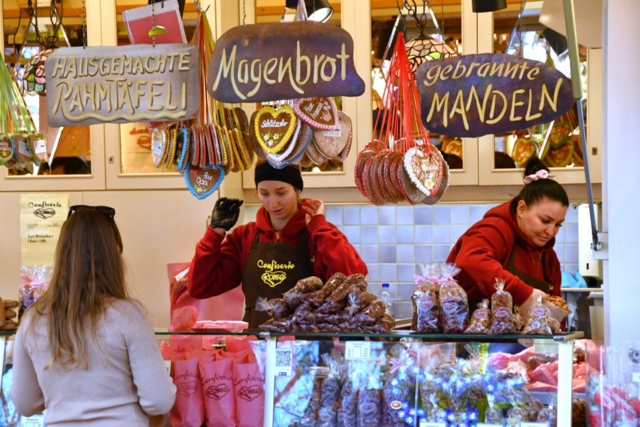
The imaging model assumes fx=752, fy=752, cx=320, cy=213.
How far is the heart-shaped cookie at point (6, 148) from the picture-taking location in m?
2.74

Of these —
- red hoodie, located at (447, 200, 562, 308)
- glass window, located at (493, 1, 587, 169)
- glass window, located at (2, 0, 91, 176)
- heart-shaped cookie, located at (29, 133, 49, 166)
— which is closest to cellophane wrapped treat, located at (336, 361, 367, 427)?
red hoodie, located at (447, 200, 562, 308)

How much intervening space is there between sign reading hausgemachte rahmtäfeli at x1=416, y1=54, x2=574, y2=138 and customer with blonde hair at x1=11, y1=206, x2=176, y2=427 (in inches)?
→ 38.1

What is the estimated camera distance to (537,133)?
379 cm

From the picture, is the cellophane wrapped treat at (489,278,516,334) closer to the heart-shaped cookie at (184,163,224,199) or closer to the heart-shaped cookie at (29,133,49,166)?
the heart-shaped cookie at (184,163,224,199)

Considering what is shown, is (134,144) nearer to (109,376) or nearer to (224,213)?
(224,213)

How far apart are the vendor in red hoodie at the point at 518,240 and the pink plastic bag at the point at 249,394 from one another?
36.4 inches

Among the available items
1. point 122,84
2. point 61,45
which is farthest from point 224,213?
point 61,45

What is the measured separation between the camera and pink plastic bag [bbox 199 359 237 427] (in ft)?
6.82

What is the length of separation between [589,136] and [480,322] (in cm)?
222

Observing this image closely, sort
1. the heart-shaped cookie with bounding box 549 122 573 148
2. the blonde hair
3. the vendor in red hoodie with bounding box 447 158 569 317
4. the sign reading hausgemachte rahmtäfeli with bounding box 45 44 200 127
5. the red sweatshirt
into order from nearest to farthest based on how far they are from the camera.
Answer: the blonde hair, the sign reading hausgemachte rahmtäfeli with bounding box 45 44 200 127, the vendor in red hoodie with bounding box 447 158 569 317, the red sweatshirt, the heart-shaped cookie with bounding box 549 122 573 148

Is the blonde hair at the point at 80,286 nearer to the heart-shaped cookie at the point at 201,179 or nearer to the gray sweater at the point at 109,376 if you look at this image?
the gray sweater at the point at 109,376

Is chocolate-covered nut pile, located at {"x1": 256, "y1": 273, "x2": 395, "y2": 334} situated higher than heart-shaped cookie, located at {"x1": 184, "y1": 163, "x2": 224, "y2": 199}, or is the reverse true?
heart-shaped cookie, located at {"x1": 184, "y1": 163, "x2": 224, "y2": 199}

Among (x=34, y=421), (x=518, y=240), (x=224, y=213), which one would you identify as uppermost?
(x=224, y=213)

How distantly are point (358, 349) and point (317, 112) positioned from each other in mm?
770
